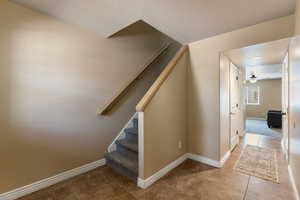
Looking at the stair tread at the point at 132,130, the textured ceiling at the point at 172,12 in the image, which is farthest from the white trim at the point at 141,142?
the textured ceiling at the point at 172,12

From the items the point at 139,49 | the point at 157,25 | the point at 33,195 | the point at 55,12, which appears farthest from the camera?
the point at 139,49

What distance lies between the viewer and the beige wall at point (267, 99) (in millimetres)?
7320

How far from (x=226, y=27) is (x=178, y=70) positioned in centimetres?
94

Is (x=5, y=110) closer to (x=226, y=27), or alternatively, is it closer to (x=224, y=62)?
(x=226, y=27)

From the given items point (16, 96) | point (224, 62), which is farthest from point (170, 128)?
point (16, 96)

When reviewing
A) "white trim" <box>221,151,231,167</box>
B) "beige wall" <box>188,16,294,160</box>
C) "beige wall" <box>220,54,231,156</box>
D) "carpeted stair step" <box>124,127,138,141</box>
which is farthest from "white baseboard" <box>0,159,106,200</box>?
"beige wall" <box>220,54,231,156</box>

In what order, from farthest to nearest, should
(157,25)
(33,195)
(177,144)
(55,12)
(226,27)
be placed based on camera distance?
1. (177,144)
2. (157,25)
3. (226,27)
4. (55,12)
5. (33,195)

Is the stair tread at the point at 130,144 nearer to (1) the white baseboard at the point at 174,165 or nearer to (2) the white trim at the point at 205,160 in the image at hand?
(1) the white baseboard at the point at 174,165

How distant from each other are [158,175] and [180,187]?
0.35m

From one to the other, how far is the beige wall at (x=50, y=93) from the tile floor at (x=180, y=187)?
1.02 ft

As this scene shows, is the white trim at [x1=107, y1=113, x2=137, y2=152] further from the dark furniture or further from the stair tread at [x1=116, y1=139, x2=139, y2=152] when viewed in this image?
the dark furniture

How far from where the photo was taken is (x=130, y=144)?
2.54 meters

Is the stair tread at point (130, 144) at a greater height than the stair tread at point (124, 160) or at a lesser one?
greater

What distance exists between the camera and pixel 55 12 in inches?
75.2
